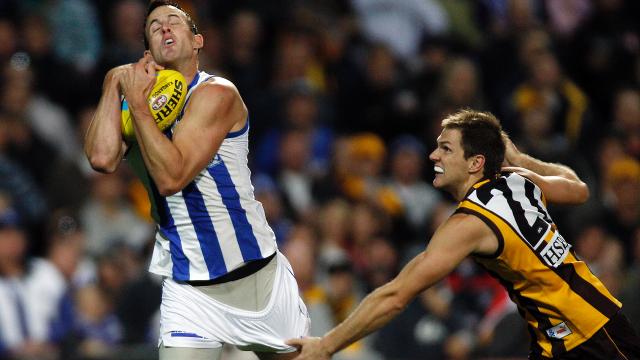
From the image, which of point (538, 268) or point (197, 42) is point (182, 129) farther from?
point (538, 268)

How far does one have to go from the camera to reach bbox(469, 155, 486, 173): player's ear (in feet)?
17.1

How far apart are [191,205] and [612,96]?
8.06m

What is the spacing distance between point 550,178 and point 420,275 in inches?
46.2

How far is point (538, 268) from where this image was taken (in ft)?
16.7

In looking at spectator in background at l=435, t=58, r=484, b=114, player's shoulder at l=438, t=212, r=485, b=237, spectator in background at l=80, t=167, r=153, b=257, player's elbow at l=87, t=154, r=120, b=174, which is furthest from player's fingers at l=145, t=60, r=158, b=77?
spectator in background at l=435, t=58, r=484, b=114

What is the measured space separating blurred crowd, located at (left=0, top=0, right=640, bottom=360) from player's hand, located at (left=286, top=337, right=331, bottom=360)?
3.31 metres

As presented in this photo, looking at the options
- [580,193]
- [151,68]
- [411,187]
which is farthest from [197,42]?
[411,187]

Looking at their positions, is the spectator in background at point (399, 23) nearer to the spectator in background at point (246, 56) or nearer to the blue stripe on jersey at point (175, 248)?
the spectator in background at point (246, 56)

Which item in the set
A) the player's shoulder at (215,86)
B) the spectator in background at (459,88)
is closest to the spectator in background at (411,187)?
the spectator in background at (459,88)

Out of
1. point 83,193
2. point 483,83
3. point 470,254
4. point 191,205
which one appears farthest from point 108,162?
point 483,83

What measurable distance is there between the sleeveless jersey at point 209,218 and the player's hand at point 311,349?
0.48m

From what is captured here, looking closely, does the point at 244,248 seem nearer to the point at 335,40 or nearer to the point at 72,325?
the point at 72,325

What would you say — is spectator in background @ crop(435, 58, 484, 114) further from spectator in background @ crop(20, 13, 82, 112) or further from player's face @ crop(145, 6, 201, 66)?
player's face @ crop(145, 6, 201, 66)

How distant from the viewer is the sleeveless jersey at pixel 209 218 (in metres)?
5.29
